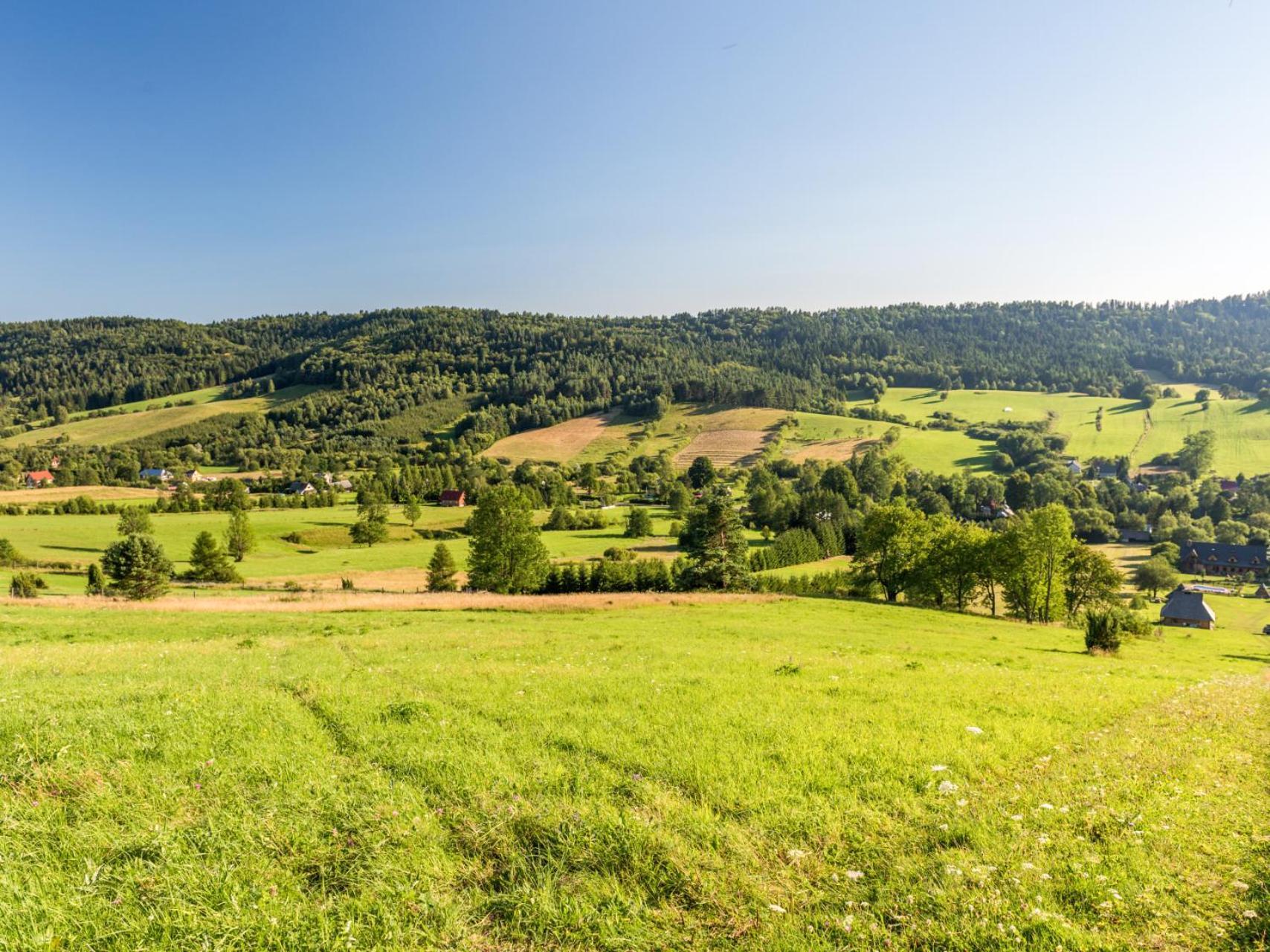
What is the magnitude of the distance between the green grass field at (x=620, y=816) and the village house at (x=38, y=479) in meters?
192

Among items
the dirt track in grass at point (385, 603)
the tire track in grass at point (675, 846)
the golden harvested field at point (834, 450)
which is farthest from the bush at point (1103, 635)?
the golden harvested field at point (834, 450)

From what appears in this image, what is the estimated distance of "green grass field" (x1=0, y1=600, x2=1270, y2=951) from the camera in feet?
17.1

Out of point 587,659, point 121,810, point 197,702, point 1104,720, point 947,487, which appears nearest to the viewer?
point 121,810

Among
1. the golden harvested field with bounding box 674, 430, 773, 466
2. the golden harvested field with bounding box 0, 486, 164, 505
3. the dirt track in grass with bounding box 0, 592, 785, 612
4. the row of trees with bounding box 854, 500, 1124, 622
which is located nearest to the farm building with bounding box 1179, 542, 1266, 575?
the row of trees with bounding box 854, 500, 1124, 622

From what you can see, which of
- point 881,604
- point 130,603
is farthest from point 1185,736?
point 130,603

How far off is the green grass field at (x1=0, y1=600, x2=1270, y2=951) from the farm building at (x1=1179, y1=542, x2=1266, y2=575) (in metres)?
151

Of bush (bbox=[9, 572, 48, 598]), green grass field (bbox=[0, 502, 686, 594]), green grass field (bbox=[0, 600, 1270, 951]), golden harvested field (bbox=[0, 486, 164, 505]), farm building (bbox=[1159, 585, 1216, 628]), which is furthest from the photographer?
golden harvested field (bbox=[0, 486, 164, 505])

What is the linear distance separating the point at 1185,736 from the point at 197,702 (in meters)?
18.4

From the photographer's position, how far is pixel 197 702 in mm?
10719

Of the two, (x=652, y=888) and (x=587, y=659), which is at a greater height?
(x=652, y=888)

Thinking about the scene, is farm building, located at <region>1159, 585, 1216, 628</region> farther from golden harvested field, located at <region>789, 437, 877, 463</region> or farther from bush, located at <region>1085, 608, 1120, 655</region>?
golden harvested field, located at <region>789, 437, 877, 463</region>

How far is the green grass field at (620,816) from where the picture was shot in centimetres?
523

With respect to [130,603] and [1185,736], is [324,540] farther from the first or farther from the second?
[1185,736]

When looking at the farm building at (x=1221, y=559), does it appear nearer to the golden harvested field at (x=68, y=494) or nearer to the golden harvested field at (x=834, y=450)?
the golden harvested field at (x=834, y=450)
